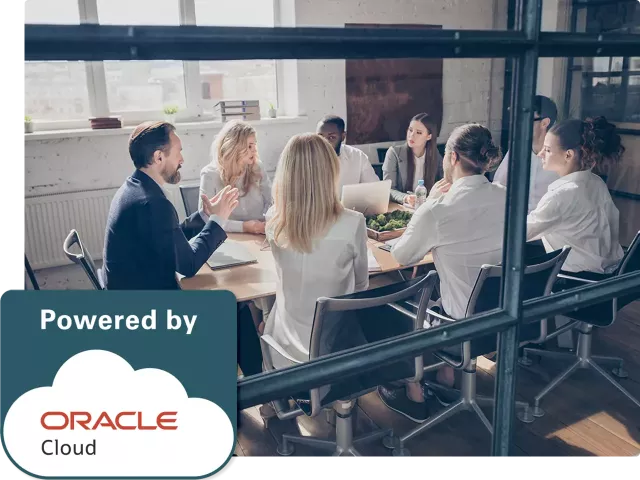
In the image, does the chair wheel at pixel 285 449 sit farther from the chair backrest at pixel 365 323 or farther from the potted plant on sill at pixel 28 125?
the potted plant on sill at pixel 28 125

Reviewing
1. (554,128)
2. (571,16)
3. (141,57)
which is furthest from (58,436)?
(571,16)

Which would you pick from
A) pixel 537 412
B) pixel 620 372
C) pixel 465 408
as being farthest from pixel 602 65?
pixel 465 408

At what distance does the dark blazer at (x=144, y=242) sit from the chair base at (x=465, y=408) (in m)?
0.98

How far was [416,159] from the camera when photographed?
A: 376cm

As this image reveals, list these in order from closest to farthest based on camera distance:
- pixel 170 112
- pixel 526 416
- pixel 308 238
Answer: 1. pixel 308 238
2. pixel 526 416
3. pixel 170 112

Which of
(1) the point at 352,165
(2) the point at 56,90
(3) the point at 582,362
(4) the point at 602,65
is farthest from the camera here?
(4) the point at 602,65

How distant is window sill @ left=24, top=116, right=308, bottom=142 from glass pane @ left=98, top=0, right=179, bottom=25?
0.69 meters

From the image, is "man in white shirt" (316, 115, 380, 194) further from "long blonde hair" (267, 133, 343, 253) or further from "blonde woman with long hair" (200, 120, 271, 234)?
"long blonde hair" (267, 133, 343, 253)

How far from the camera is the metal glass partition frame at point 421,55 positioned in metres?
0.43

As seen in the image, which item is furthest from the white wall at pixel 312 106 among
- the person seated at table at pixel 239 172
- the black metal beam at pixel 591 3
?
the person seated at table at pixel 239 172

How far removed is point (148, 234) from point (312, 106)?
9.01ft

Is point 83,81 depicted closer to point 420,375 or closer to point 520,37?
point 420,375

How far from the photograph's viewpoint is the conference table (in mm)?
2121

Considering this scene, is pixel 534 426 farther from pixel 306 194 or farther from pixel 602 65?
pixel 602 65
